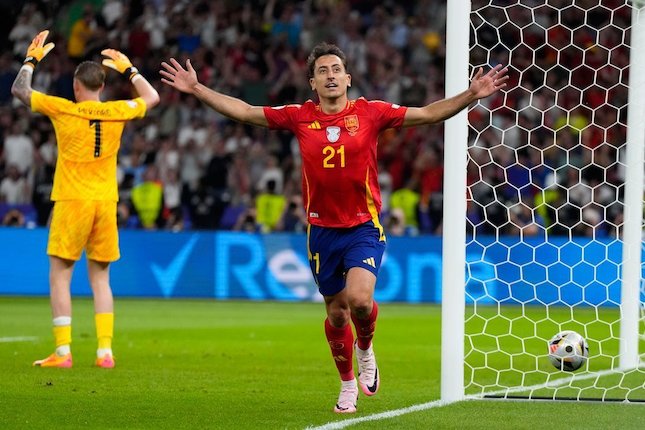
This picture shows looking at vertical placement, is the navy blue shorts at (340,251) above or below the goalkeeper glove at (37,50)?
below

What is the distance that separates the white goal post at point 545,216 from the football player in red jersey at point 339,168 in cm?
62

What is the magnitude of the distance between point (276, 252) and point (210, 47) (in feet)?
20.8

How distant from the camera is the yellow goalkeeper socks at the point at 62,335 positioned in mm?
9008

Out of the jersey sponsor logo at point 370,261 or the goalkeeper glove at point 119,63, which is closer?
the jersey sponsor logo at point 370,261

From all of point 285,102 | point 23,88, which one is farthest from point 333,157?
point 285,102

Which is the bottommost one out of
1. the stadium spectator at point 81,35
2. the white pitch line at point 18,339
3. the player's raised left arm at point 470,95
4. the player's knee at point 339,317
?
the white pitch line at point 18,339

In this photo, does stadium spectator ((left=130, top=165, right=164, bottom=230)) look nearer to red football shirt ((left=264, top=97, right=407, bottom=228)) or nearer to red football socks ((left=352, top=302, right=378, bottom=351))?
red football socks ((left=352, top=302, right=378, bottom=351))

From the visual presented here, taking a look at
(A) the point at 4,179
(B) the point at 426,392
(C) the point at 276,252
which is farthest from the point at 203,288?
(B) the point at 426,392

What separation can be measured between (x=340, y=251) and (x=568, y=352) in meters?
1.80

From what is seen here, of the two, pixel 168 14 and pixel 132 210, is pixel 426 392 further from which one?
pixel 168 14

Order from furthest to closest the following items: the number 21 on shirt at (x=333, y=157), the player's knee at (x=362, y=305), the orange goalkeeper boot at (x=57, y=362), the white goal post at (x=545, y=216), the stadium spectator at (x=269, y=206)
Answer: the stadium spectator at (x=269, y=206) < the orange goalkeeper boot at (x=57, y=362) < the white goal post at (x=545, y=216) < the number 21 on shirt at (x=333, y=157) < the player's knee at (x=362, y=305)

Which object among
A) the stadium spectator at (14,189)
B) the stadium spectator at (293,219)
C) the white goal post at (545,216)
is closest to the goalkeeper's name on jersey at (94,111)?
the white goal post at (545,216)

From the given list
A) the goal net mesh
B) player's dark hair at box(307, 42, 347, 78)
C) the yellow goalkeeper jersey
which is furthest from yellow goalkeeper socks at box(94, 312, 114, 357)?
the goal net mesh

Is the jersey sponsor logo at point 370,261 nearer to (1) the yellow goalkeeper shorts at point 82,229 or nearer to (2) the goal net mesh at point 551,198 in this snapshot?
(1) the yellow goalkeeper shorts at point 82,229
